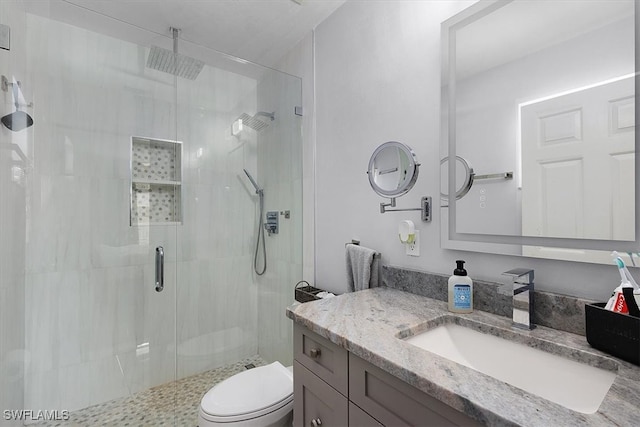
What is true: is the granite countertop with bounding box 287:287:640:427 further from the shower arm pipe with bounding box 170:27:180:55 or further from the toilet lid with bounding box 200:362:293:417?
the shower arm pipe with bounding box 170:27:180:55

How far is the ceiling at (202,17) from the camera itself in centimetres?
169

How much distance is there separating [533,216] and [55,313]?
7.98 ft

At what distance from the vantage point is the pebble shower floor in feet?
5.56

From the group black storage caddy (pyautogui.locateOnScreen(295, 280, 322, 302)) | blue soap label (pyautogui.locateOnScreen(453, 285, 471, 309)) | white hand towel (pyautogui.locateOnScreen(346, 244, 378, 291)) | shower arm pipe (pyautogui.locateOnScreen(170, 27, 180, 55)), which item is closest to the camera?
blue soap label (pyautogui.locateOnScreen(453, 285, 471, 309))

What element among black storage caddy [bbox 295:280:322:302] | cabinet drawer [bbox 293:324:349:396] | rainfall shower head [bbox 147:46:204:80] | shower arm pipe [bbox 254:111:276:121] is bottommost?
black storage caddy [bbox 295:280:322:302]

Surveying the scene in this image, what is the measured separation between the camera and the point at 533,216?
978 mm

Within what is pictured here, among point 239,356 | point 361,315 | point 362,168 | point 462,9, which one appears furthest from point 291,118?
point 239,356

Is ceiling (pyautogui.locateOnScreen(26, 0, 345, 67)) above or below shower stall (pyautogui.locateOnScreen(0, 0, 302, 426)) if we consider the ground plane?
above

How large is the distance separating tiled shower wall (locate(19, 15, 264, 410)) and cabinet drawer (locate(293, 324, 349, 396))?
1237 mm

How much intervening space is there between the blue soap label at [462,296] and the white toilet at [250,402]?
0.87m

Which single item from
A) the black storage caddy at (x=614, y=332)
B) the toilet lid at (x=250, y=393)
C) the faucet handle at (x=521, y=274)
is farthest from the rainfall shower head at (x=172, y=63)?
the black storage caddy at (x=614, y=332)

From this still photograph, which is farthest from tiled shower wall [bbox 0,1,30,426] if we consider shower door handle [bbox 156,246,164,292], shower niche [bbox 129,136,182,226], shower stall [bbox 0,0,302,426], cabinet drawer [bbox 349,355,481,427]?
cabinet drawer [bbox 349,355,481,427]

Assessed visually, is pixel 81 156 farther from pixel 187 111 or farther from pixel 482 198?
pixel 482 198

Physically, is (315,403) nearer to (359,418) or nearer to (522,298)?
(359,418)
